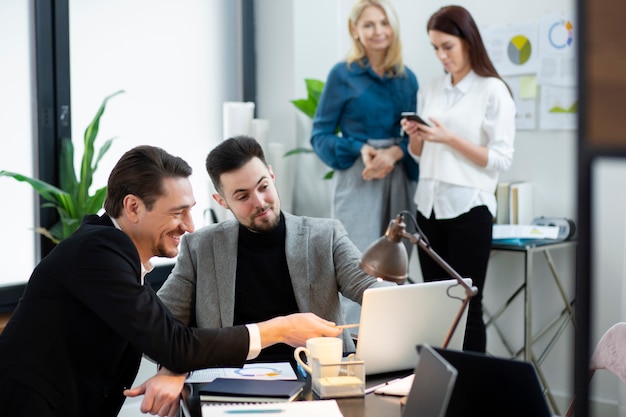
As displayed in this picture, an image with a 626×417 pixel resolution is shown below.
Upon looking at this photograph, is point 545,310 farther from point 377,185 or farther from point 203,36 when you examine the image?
point 203,36

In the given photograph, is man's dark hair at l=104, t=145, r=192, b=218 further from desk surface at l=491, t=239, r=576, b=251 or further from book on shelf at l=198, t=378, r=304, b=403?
desk surface at l=491, t=239, r=576, b=251

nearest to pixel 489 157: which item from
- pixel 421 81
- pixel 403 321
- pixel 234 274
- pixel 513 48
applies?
pixel 513 48

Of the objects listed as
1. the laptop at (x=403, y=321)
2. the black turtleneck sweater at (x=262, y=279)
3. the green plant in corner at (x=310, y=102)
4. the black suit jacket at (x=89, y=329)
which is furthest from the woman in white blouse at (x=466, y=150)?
the black suit jacket at (x=89, y=329)

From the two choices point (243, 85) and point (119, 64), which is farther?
point (243, 85)

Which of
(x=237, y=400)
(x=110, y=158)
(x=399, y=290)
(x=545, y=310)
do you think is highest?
(x=110, y=158)

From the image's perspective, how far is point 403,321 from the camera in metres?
1.99

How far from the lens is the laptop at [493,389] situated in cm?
151

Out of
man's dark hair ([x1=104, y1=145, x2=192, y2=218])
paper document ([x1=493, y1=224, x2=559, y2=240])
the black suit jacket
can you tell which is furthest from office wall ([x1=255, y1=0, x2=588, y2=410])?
the black suit jacket

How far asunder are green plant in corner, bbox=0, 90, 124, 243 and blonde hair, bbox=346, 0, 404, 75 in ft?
3.61

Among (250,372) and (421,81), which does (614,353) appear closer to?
(250,372)

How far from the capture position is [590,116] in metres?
0.66

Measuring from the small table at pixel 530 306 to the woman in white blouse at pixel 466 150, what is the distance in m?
0.20

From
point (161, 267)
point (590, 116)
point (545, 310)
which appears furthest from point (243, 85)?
point (590, 116)

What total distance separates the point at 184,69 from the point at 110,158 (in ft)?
2.27
